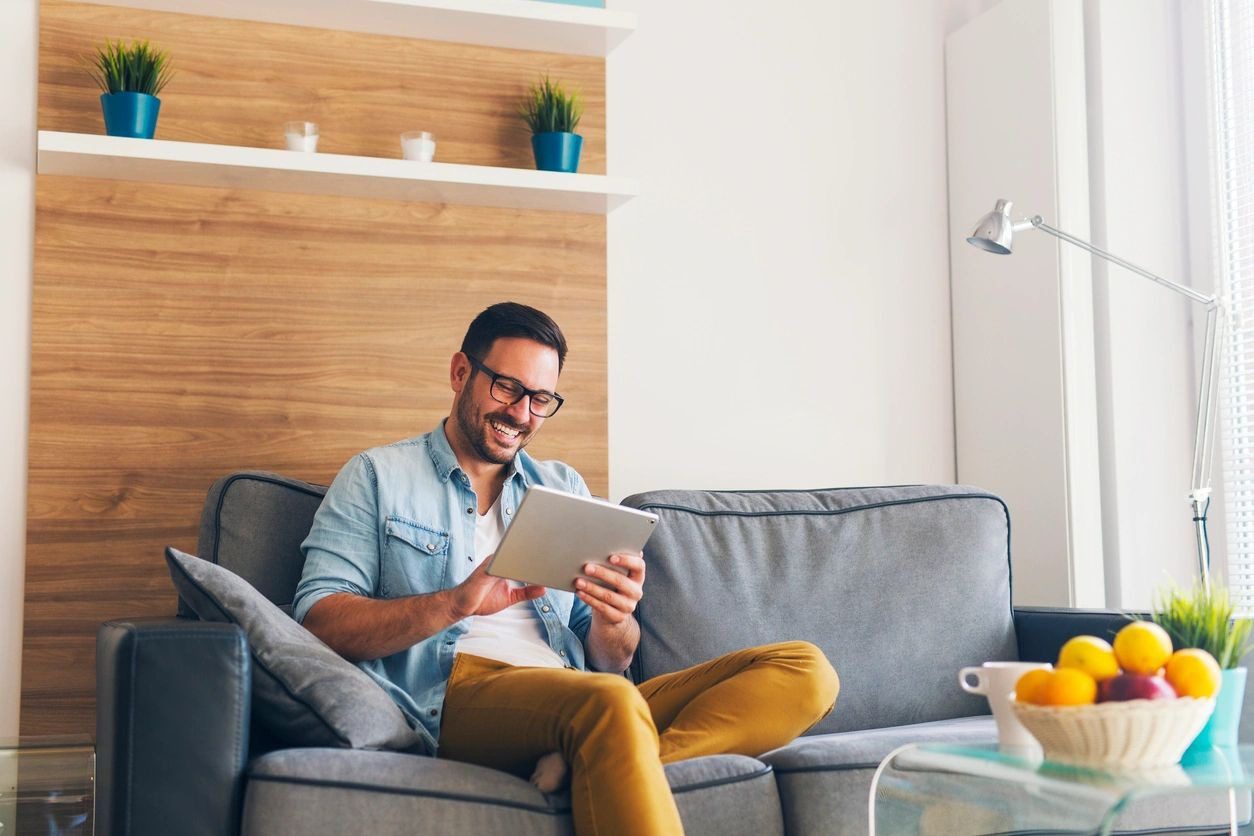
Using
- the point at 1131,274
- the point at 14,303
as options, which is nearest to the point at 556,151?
the point at 14,303

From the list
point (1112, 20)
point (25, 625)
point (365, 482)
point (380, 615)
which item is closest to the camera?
point (380, 615)

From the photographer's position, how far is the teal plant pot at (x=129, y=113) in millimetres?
2656

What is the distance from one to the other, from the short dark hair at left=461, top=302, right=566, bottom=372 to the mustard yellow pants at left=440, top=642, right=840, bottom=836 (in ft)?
1.97

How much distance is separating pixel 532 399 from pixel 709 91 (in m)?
1.32

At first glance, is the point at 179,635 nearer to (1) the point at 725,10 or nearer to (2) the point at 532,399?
(2) the point at 532,399

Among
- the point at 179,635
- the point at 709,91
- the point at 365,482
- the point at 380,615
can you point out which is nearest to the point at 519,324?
the point at 365,482

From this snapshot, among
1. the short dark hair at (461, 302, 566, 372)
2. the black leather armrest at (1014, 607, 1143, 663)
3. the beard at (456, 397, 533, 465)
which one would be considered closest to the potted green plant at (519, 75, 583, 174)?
the short dark hair at (461, 302, 566, 372)

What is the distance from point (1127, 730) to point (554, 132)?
6.60 feet

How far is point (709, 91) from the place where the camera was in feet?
11.0

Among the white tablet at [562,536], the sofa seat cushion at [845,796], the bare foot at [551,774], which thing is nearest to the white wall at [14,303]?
the white tablet at [562,536]

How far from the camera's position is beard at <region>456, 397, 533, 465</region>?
237 centimetres

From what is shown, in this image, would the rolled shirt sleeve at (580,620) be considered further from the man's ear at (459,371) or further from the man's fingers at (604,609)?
the man's ear at (459,371)

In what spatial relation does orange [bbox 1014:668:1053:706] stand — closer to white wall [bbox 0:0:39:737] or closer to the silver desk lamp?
the silver desk lamp

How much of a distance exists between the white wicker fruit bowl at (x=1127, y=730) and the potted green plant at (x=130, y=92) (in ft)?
7.07
